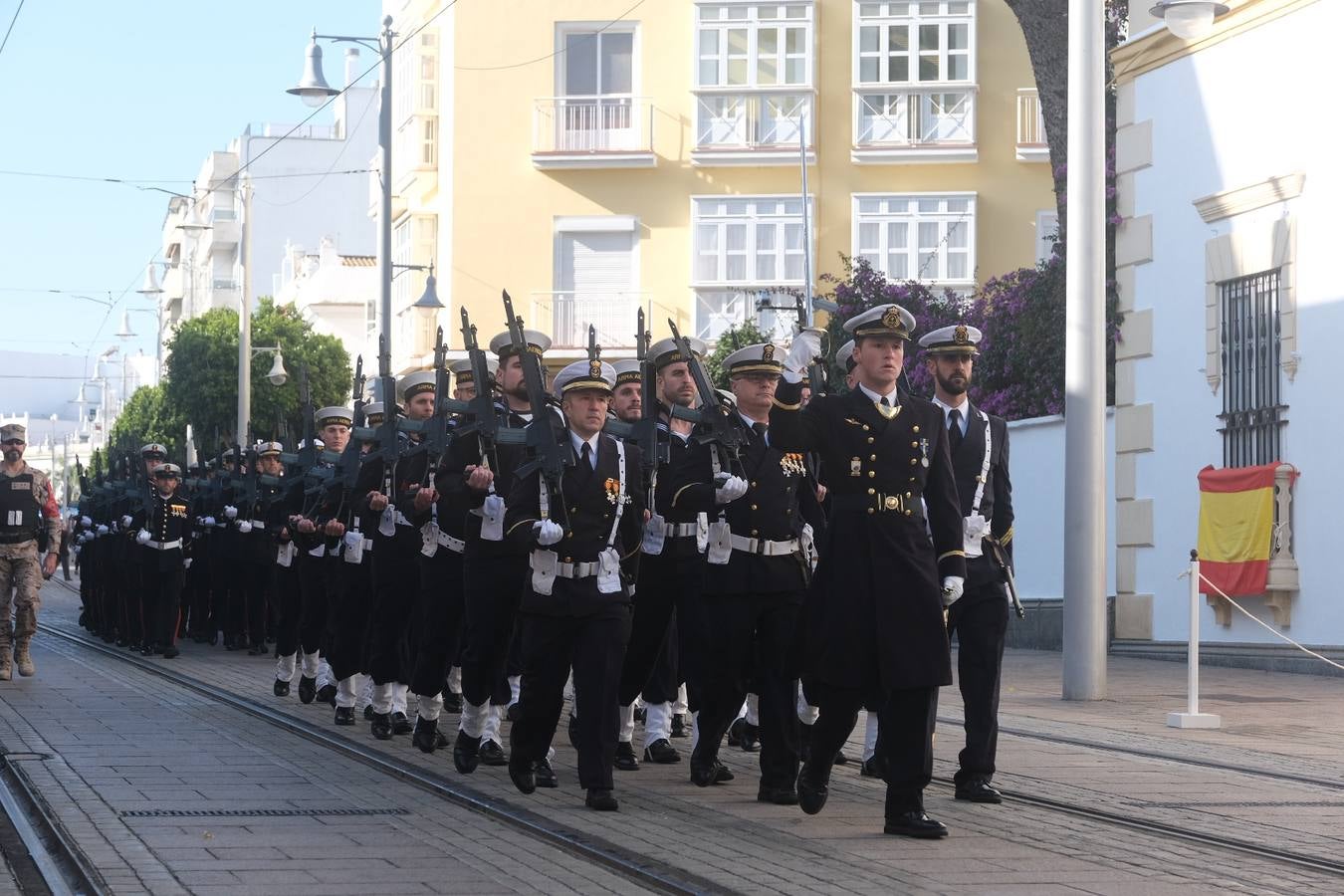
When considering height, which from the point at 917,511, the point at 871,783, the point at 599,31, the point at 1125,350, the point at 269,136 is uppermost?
the point at 269,136

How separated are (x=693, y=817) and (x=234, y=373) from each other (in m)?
47.4

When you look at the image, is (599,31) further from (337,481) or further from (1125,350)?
(337,481)

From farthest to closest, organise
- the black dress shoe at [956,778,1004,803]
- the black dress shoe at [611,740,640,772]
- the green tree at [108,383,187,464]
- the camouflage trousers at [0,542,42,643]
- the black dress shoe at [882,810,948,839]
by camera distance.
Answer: the green tree at [108,383,187,464] → the camouflage trousers at [0,542,42,643] → the black dress shoe at [611,740,640,772] → the black dress shoe at [956,778,1004,803] → the black dress shoe at [882,810,948,839]

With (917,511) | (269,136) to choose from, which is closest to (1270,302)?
(917,511)

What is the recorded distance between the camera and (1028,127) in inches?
1684

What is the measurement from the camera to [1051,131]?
2661cm

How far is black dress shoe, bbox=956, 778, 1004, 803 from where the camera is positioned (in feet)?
33.2

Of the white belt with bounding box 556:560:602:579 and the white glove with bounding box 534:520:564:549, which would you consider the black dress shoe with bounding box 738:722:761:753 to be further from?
the white glove with bounding box 534:520:564:549

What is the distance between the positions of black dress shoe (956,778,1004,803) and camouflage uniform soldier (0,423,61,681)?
32.6ft

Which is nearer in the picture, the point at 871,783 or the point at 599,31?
the point at 871,783

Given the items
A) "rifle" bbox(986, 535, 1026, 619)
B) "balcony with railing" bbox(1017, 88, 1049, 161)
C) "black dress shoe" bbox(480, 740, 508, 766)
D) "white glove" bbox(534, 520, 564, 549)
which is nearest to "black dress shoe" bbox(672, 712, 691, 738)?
"black dress shoe" bbox(480, 740, 508, 766)

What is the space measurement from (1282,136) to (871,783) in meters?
10.5

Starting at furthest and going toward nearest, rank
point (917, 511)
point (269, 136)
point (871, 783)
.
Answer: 1. point (269, 136)
2. point (871, 783)
3. point (917, 511)

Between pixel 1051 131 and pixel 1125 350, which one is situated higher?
pixel 1051 131
